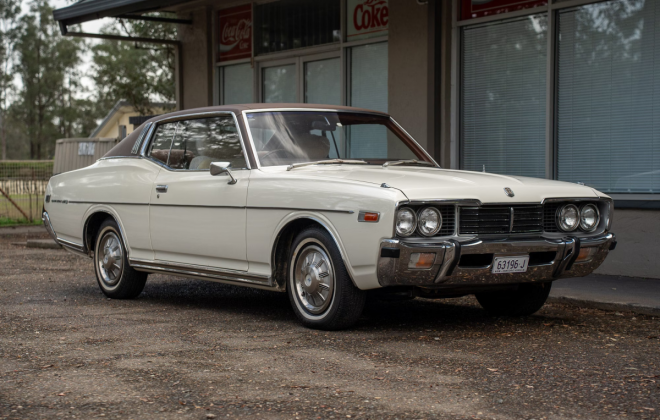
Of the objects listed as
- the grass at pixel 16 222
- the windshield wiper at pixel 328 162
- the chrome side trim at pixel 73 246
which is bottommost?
the grass at pixel 16 222

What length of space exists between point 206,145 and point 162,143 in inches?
27.0

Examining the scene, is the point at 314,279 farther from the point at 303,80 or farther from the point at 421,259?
the point at 303,80

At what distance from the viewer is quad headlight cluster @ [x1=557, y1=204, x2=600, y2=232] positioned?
6.45m

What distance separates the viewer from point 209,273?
23.7 ft

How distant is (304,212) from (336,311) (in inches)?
28.4

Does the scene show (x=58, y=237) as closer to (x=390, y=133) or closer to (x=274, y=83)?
(x=390, y=133)

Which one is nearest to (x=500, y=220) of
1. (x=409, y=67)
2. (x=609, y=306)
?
(x=609, y=306)

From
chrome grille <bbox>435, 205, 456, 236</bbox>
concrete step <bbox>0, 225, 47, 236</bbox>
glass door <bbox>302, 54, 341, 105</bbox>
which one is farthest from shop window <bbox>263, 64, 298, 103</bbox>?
chrome grille <bbox>435, 205, 456, 236</bbox>

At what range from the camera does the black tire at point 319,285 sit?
611 cm

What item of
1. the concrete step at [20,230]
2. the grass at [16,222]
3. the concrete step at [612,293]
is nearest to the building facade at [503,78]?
the concrete step at [612,293]

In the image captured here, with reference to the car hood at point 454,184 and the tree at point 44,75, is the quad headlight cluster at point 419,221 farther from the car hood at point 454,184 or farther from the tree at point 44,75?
the tree at point 44,75

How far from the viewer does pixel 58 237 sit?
911 centimetres

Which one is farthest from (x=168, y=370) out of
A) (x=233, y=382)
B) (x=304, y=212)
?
(x=304, y=212)

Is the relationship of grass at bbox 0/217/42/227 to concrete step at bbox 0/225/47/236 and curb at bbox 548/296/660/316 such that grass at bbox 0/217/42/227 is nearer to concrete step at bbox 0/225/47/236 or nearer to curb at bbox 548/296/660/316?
concrete step at bbox 0/225/47/236
